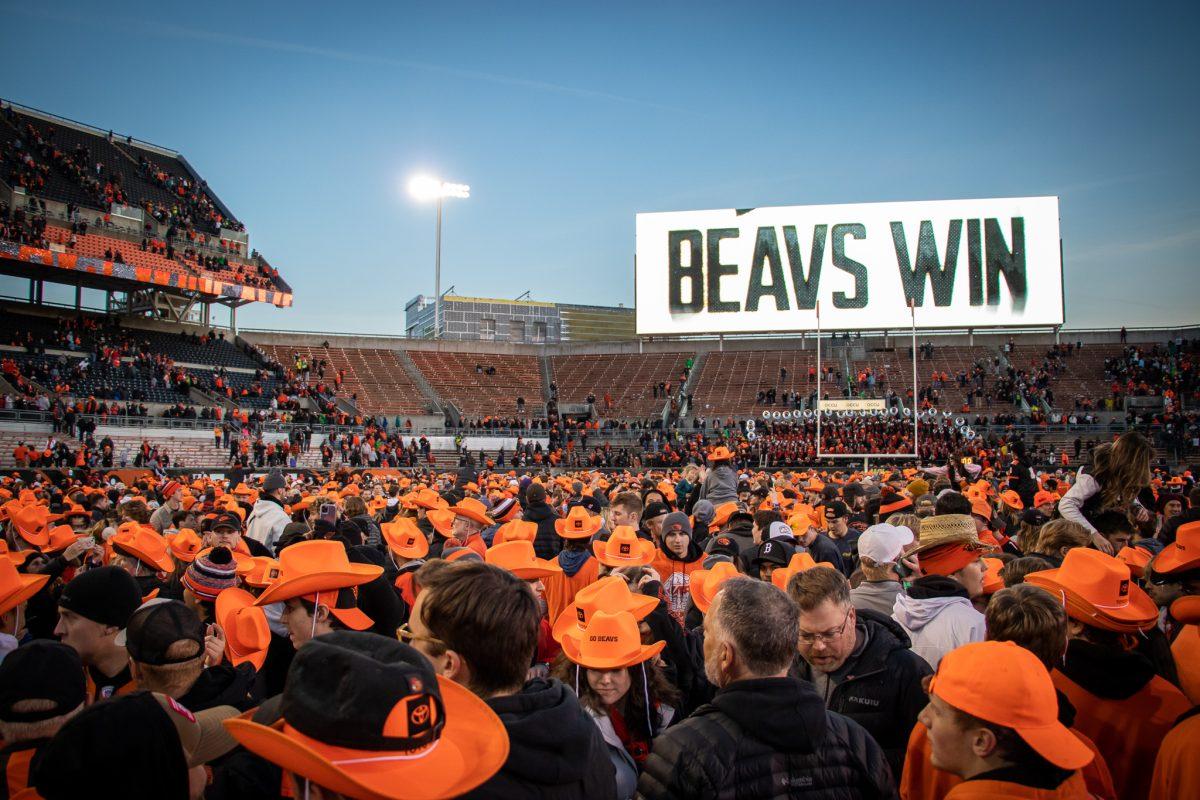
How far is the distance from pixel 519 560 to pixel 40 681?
243 centimetres

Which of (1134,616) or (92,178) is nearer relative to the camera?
(1134,616)

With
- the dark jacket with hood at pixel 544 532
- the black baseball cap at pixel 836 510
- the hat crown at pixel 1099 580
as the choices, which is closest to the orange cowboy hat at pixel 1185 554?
the hat crown at pixel 1099 580

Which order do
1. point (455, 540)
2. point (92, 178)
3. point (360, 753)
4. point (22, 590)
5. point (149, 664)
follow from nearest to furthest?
point (360, 753) → point (149, 664) → point (22, 590) → point (455, 540) → point (92, 178)

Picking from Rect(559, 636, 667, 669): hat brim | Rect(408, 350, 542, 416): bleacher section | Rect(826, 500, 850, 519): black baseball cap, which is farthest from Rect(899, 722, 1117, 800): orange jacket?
Rect(408, 350, 542, 416): bleacher section

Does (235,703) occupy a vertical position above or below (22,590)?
below

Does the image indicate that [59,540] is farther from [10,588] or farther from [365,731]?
[365,731]

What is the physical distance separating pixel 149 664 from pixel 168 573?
3.36 metres

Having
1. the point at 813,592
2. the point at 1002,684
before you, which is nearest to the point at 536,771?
the point at 1002,684

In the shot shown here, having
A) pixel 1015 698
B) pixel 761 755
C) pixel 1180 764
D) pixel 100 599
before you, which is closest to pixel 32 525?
pixel 100 599

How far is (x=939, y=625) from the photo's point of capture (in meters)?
3.53

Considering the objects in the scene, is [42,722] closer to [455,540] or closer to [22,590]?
[22,590]

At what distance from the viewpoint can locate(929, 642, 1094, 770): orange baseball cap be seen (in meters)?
2.02

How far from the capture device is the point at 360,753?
157cm

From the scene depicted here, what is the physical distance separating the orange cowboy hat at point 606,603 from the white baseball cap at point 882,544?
1.41m
